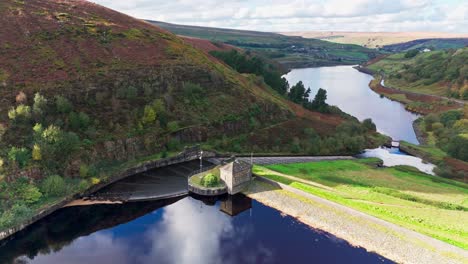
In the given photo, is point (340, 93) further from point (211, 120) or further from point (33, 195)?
point (33, 195)

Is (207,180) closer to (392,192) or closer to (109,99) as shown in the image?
(392,192)

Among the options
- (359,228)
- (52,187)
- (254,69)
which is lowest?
(359,228)

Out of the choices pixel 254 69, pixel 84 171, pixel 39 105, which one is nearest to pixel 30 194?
pixel 84 171

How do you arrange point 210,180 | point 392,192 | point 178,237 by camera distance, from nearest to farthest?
point 178,237 → point 392,192 → point 210,180

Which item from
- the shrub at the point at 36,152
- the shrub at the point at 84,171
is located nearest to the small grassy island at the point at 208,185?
the shrub at the point at 84,171

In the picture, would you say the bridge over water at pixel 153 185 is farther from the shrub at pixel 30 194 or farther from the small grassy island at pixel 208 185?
the shrub at pixel 30 194

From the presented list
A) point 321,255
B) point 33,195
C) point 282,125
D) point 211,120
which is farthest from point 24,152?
point 282,125
